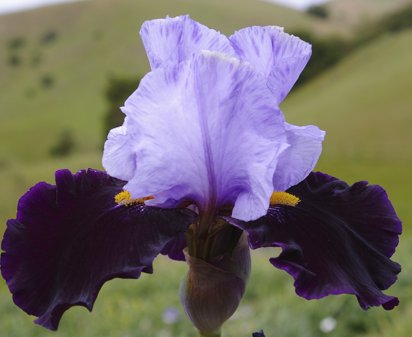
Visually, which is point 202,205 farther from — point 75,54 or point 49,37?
point 49,37

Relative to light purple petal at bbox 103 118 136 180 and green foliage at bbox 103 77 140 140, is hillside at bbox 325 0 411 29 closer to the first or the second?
green foliage at bbox 103 77 140 140

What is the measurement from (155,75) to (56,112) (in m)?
35.9

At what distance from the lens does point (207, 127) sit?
0.79 m

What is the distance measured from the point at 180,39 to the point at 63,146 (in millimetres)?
28522

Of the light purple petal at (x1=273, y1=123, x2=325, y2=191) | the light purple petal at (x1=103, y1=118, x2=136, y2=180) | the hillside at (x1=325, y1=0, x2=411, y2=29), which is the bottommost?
the hillside at (x1=325, y1=0, x2=411, y2=29)

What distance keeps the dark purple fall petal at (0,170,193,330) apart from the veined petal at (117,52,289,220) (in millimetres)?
50

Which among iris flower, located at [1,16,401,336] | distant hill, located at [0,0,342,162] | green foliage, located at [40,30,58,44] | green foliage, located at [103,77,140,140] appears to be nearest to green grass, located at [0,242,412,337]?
iris flower, located at [1,16,401,336]

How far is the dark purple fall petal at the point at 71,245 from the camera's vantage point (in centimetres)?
76

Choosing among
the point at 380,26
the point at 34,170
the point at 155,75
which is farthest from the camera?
the point at 380,26

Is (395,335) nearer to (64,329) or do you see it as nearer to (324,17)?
(64,329)

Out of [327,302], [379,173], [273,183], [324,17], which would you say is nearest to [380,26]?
[324,17]

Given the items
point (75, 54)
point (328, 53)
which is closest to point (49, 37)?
point (75, 54)

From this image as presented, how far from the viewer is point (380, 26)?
34.6 m

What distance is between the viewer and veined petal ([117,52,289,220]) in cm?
77
